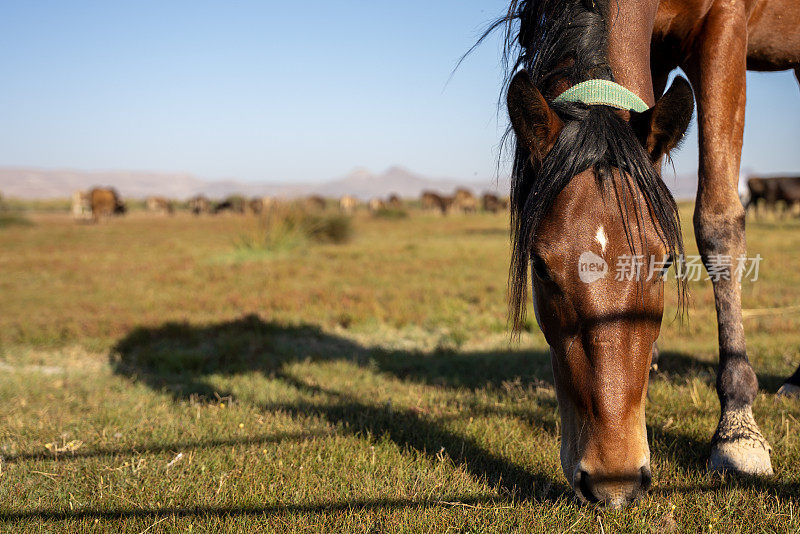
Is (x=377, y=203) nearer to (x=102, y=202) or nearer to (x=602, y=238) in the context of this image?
(x=102, y=202)

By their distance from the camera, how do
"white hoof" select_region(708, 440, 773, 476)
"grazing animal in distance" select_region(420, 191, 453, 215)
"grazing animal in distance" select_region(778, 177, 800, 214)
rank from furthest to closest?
"grazing animal in distance" select_region(420, 191, 453, 215), "grazing animal in distance" select_region(778, 177, 800, 214), "white hoof" select_region(708, 440, 773, 476)

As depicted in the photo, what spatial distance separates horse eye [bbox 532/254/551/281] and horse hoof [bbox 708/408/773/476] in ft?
4.71

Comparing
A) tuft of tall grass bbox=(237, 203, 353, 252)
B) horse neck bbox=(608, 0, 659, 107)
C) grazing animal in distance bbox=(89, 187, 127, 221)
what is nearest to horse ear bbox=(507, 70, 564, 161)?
horse neck bbox=(608, 0, 659, 107)

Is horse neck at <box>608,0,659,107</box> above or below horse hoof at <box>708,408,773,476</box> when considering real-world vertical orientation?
above

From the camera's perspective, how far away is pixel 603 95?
2.06 m

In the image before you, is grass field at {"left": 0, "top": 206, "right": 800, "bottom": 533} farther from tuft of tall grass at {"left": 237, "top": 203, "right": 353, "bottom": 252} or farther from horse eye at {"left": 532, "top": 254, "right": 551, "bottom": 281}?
tuft of tall grass at {"left": 237, "top": 203, "right": 353, "bottom": 252}

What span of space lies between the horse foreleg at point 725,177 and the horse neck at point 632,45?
509 mm

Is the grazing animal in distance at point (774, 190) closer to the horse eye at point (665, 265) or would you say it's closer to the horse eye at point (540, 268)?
the horse eye at point (665, 265)

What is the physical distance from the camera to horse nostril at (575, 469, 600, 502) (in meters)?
1.81

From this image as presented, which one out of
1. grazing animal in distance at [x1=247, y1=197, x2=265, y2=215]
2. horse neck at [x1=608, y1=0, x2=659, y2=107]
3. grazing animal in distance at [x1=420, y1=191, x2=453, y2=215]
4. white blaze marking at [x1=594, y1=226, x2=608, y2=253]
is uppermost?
grazing animal in distance at [x1=420, y1=191, x2=453, y2=215]

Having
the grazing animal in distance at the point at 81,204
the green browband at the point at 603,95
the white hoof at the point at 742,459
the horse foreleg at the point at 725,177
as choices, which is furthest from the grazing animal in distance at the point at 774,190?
the grazing animal in distance at the point at 81,204

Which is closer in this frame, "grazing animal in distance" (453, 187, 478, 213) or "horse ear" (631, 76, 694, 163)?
"horse ear" (631, 76, 694, 163)

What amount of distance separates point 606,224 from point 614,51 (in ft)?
3.24

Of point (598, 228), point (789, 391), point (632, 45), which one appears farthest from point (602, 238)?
point (789, 391)
